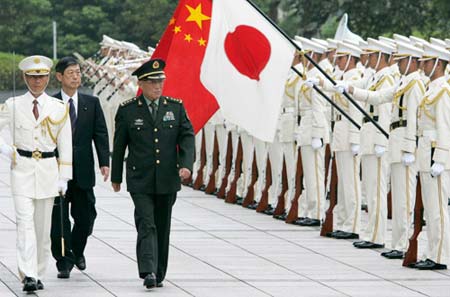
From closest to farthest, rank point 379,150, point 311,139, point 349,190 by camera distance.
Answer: point 379,150 → point 349,190 → point 311,139

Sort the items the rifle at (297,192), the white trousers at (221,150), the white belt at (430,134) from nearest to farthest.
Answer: the white belt at (430,134), the rifle at (297,192), the white trousers at (221,150)

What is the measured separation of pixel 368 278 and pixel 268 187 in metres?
5.67

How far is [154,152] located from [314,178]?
5170 millimetres

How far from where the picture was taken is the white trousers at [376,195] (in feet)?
53.0

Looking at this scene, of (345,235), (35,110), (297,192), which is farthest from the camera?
(297,192)

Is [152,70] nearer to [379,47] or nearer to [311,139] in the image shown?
[379,47]

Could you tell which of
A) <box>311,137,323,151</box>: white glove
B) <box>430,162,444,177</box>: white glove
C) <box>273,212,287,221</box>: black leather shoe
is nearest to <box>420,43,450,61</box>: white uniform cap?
<box>430,162,444,177</box>: white glove

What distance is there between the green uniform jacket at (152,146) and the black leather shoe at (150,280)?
27.0 inches

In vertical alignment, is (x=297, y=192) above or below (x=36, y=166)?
below

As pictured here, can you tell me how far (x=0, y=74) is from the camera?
40.1 meters

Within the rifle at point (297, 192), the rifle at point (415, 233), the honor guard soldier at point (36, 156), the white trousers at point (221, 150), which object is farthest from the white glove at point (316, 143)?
the honor guard soldier at point (36, 156)

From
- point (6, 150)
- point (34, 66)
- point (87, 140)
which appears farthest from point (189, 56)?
point (6, 150)

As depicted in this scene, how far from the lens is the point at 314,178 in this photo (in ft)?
59.4

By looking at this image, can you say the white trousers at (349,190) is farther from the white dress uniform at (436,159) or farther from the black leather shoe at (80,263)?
the black leather shoe at (80,263)
